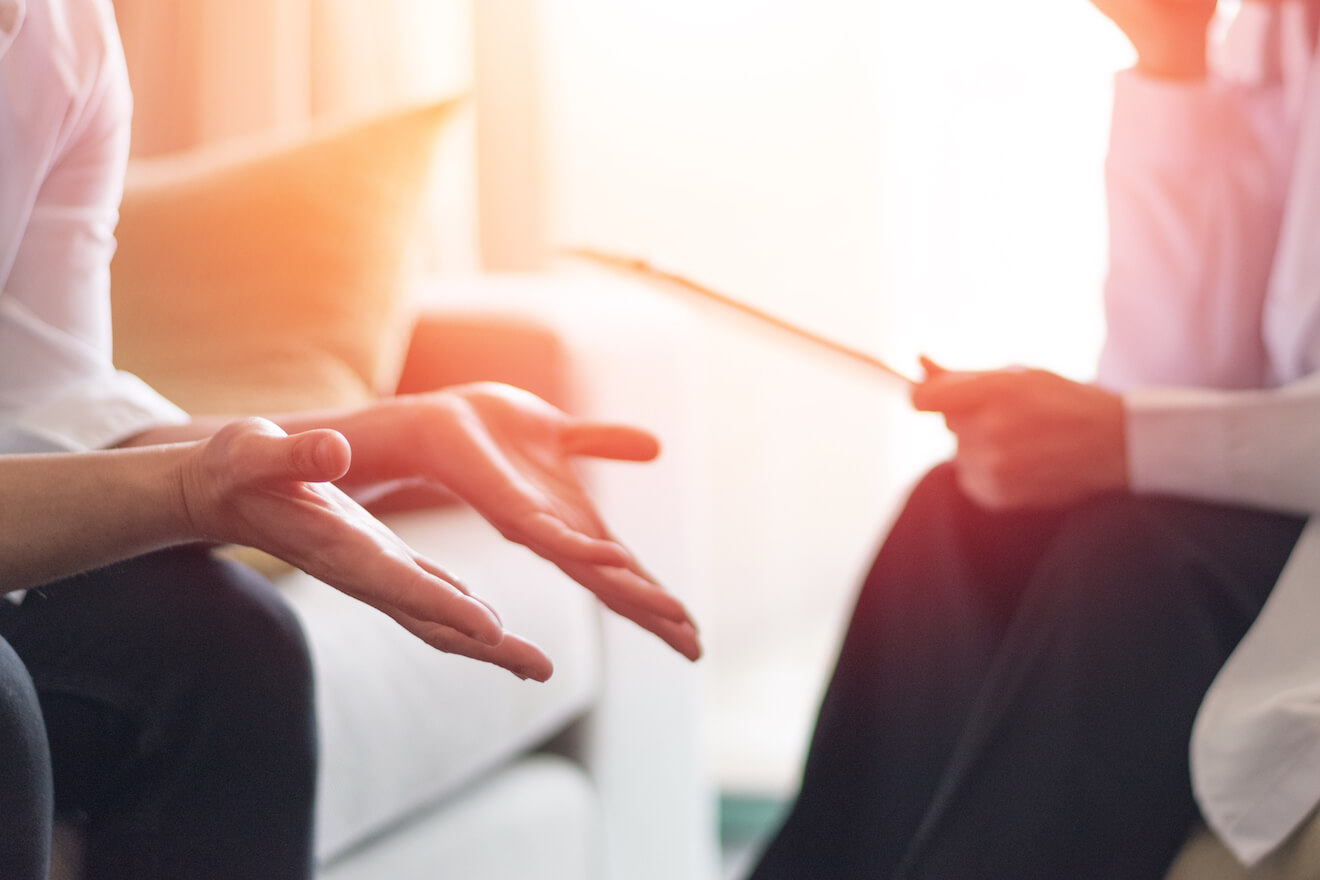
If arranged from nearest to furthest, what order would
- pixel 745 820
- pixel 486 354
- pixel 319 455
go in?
pixel 319 455 < pixel 486 354 < pixel 745 820

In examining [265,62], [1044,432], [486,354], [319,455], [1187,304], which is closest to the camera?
[319,455]

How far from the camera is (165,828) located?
0.41 m

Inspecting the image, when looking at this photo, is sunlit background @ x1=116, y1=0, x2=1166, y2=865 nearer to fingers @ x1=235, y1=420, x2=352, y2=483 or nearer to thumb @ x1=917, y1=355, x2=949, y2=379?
thumb @ x1=917, y1=355, x2=949, y2=379

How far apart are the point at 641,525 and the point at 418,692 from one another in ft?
1.05

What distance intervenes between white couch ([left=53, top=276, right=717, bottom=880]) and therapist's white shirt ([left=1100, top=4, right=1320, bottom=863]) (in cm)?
37

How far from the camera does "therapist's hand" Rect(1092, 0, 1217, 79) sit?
2.27ft

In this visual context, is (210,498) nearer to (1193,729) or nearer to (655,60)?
(1193,729)

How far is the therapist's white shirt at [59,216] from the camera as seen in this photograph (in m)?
0.33

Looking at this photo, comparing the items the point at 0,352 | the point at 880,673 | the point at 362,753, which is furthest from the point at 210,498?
the point at 880,673

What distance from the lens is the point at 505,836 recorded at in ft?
2.54

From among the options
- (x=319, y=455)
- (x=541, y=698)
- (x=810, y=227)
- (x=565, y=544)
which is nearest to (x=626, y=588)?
(x=565, y=544)

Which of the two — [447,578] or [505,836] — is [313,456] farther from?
[505,836]

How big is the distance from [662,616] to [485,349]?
1.66 feet

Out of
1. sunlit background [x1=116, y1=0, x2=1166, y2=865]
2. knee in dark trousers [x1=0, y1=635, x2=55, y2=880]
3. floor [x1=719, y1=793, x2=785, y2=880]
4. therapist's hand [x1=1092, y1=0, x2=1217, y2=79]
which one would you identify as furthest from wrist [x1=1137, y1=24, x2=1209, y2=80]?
floor [x1=719, y1=793, x2=785, y2=880]
